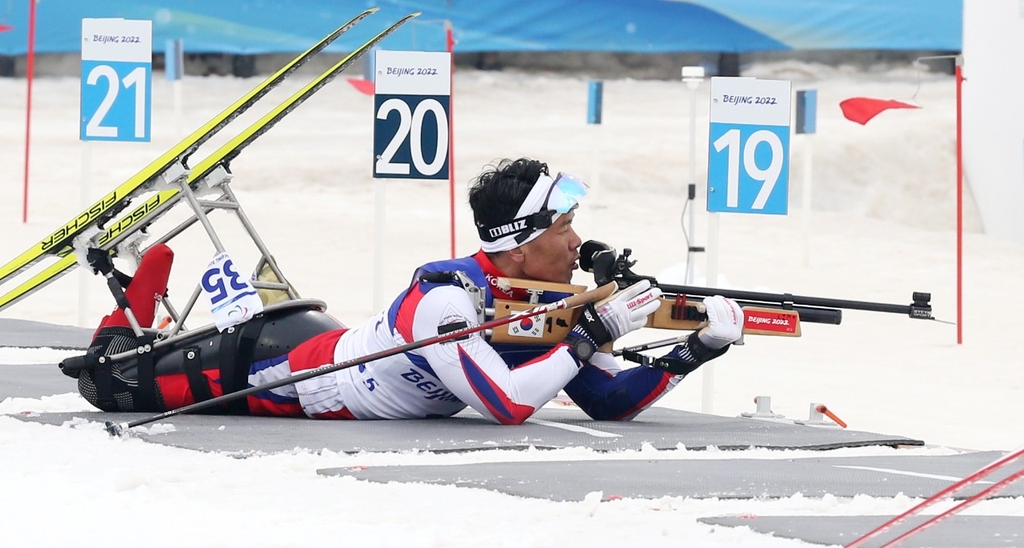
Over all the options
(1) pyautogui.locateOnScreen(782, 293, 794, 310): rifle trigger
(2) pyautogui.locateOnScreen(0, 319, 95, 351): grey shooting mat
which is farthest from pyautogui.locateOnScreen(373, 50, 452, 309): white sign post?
(1) pyautogui.locateOnScreen(782, 293, 794, 310): rifle trigger

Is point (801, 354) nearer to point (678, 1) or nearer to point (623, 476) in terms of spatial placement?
point (623, 476)

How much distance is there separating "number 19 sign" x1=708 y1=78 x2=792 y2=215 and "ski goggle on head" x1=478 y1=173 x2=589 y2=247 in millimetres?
2084

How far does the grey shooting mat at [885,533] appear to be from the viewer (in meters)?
2.95

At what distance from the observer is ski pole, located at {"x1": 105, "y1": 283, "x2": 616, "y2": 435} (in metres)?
4.32

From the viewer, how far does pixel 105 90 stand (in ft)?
27.3

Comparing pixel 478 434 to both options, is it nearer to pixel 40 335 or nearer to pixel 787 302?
pixel 787 302

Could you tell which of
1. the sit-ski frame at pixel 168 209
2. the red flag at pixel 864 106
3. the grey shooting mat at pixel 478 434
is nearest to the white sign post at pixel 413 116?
the sit-ski frame at pixel 168 209

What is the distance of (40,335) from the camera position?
743 centimetres

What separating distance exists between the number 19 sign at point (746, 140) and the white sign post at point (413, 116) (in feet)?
4.43

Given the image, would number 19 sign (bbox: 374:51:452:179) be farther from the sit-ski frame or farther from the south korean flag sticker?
the south korean flag sticker

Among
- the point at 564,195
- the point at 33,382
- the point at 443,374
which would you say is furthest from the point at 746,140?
the point at 33,382

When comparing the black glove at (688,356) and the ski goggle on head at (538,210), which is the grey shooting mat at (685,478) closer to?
the black glove at (688,356)

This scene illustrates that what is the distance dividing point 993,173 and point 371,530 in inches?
526

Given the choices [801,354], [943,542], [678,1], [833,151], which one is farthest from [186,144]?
[678,1]
